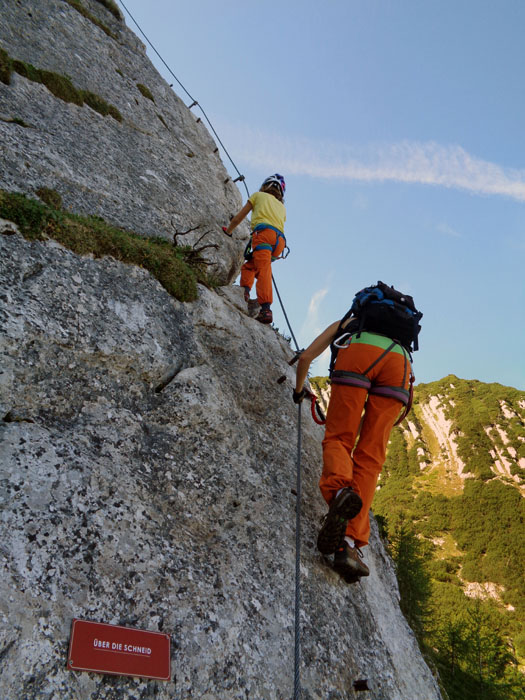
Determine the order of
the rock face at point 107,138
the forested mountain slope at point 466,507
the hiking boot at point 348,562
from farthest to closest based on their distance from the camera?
the forested mountain slope at point 466,507 → the rock face at point 107,138 → the hiking boot at point 348,562

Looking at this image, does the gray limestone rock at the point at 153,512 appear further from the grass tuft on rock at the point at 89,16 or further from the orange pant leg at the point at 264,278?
the grass tuft on rock at the point at 89,16

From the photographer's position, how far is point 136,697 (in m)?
3.20

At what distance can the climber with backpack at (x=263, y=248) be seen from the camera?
9.83m

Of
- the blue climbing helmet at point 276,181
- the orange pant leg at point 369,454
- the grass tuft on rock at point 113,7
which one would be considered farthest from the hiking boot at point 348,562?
the grass tuft on rock at point 113,7

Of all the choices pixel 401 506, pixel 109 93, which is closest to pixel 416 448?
pixel 401 506

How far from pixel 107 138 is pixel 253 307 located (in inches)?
217

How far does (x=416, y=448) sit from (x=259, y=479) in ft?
396

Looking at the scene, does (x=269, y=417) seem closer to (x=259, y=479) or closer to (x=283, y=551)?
(x=259, y=479)

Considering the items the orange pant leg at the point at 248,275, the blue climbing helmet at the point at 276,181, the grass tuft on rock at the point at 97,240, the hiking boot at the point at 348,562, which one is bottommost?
the hiking boot at the point at 348,562

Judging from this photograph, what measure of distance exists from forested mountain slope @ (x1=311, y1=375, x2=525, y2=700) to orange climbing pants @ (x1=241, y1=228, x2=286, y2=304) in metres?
30.8

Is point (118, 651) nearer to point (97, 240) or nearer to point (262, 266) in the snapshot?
point (97, 240)

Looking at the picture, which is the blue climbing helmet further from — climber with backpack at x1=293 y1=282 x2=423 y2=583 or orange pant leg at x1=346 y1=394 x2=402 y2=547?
orange pant leg at x1=346 y1=394 x2=402 y2=547

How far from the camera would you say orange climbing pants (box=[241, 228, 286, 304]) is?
Answer: 984 cm

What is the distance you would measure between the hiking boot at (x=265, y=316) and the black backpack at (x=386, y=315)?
3612mm
